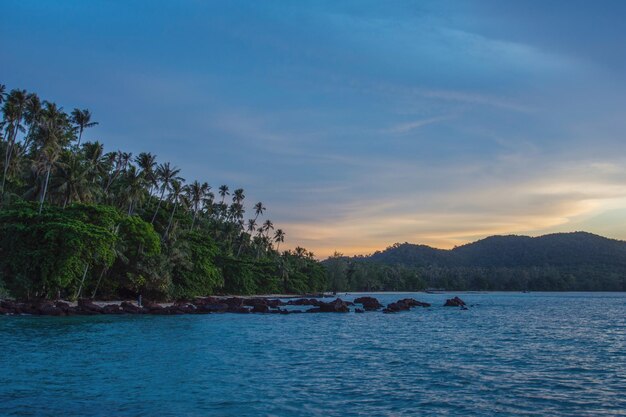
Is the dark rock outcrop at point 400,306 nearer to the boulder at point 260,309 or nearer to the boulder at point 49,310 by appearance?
the boulder at point 260,309

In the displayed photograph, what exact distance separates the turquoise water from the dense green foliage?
14459 mm

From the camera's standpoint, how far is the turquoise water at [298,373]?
16797mm

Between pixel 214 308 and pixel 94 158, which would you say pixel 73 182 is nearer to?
pixel 94 158

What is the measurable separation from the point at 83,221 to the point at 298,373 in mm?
42124

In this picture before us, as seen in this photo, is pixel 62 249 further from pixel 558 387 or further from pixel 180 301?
pixel 558 387

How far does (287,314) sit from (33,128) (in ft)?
146

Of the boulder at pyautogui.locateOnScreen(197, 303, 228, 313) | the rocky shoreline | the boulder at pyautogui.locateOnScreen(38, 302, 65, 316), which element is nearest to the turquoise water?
the boulder at pyautogui.locateOnScreen(38, 302, 65, 316)

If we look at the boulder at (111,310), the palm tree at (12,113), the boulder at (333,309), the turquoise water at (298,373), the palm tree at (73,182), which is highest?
the palm tree at (12,113)

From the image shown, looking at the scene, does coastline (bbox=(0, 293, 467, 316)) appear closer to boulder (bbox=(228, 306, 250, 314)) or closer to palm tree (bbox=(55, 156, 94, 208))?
boulder (bbox=(228, 306, 250, 314))

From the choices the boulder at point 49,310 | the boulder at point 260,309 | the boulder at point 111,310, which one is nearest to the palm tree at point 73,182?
the boulder at point 111,310

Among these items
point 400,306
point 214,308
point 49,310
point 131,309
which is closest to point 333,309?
point 400,306

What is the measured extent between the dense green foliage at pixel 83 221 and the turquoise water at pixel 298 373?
14.5 meters

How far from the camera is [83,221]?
56094 millimetres

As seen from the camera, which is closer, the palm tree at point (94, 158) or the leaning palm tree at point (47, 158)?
the leaning palm tree at point (47, 158)
